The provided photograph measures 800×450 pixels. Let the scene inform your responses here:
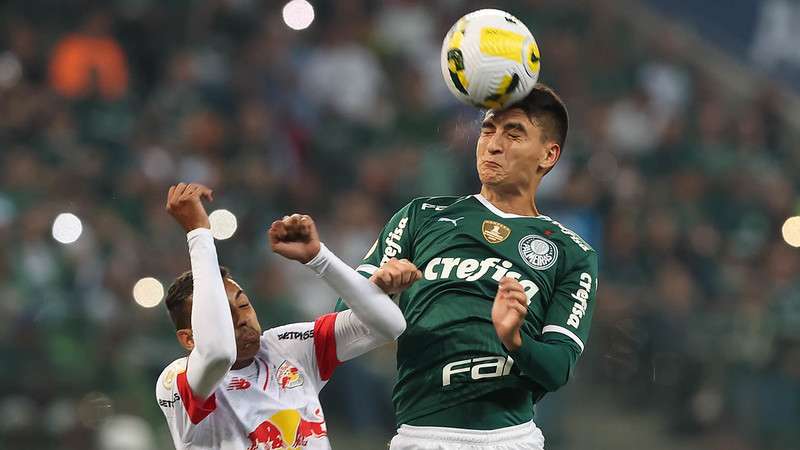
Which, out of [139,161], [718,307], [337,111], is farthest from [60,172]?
[718,307]

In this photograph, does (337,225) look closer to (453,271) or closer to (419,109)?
(419,109)

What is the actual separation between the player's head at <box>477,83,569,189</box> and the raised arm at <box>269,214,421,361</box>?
597mm

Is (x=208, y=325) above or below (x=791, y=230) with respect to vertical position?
below

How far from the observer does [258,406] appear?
431 cm

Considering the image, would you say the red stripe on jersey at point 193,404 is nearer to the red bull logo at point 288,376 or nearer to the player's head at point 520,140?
the red bull logo at point 288,376

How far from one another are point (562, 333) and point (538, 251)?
328 millimetres

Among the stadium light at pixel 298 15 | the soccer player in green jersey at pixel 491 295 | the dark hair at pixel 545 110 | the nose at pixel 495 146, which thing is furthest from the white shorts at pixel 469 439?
the stadium light at pixel 298 15

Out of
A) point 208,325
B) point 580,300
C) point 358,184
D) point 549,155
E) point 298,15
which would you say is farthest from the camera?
point 298,15

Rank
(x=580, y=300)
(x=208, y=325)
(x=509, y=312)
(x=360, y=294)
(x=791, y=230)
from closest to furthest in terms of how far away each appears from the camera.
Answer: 1. (x=208, y=325)
2. (x=509, y=312)
3. (x=360, y=294)
4. (x=580, y=300)
5. (x=791, y=230)

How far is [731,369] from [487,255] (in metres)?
5.01

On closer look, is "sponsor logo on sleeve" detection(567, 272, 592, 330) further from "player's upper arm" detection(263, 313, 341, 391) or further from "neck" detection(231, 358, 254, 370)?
"neck" detection(231, 358, 254, 370)

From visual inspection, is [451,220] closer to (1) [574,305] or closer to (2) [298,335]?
(1) [574,305]

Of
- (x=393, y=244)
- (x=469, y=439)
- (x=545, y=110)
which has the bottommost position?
(x=469, y=439)

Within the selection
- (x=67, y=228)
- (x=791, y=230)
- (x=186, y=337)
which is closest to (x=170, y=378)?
(x=186, y=337)
